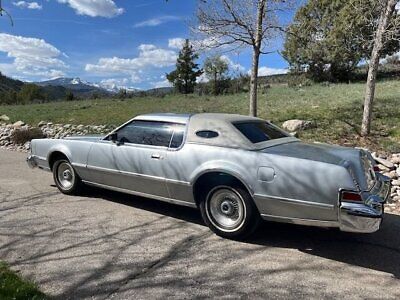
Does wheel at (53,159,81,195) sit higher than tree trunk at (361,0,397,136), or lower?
lower

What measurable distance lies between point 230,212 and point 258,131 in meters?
1.12

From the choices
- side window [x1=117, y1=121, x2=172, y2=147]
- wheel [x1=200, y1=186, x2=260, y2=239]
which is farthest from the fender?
side window [x1=117, y1=121, x2=172, y2=147]

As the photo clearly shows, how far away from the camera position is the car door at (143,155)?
5.09 meters

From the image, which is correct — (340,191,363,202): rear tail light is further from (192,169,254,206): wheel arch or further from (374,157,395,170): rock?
(374,157,395,170): rock

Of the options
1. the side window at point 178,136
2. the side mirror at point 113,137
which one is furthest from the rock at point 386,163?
the side mirror at point 113,137

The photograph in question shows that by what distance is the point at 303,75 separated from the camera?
3572 centimetres

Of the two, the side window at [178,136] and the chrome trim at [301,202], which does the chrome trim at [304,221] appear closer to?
the chrome trim at [301,202]

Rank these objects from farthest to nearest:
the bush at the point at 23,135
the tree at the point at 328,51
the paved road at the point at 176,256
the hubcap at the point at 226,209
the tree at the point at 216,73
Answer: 1. the tree at the point at 216,73
2. the tree at the point at 328,51
3. the bush at the point at 23,135
4. the hubcap at the point at 226,209
5. the paved road at the point at 176,256

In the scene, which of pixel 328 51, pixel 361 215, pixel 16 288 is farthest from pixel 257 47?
pixel 328 51

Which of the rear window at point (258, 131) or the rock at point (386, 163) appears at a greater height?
the rear window at point (258, 131)

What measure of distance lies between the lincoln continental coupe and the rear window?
0.02 metres

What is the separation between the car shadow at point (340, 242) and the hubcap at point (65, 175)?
1719mm

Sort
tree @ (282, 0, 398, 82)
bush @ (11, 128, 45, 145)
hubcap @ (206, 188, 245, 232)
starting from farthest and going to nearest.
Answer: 1. tree @ (282, 0, 398, 82)
2. bush @ (11, 128, 45, 145)
3. hubcap @ (206, 188, 245, 232)

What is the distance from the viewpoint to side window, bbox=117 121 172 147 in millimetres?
5211
